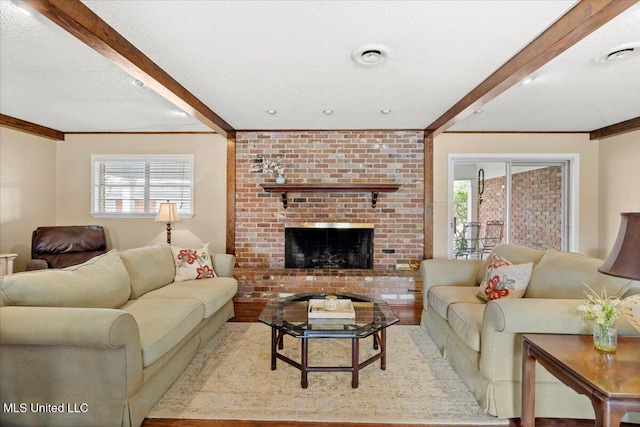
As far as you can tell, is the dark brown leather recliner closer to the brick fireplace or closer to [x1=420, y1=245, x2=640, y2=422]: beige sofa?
the brick fireplace

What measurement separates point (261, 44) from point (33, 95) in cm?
271

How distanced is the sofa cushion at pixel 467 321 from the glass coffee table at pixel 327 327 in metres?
0.41

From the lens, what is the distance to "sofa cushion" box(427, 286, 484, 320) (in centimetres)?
257

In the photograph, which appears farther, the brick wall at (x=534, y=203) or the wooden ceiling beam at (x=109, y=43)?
the brick wall at (x=534, y=203)

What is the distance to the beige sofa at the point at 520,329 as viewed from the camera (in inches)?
70.2

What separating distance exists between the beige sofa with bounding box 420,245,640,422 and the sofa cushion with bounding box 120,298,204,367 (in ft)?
6.07

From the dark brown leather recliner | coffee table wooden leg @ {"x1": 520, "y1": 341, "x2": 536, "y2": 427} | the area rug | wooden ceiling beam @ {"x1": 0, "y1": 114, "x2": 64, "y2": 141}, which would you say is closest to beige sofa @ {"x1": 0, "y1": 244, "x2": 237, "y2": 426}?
the area rug

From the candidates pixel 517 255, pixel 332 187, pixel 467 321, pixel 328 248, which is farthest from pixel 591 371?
pixel 328 248

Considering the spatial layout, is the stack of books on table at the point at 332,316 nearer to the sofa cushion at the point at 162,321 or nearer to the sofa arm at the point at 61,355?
the sofa cushion at the point at 162,321

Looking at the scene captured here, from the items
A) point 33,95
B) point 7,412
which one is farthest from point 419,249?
point 33,95

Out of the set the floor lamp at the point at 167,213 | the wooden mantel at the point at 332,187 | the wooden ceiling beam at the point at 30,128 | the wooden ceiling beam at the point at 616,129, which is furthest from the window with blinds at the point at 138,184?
the wooden ceiling beam at the point at 616,129

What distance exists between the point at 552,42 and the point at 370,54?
108cm

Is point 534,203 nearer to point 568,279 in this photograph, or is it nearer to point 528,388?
point 568,279

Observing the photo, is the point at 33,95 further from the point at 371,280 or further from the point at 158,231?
the point at 371,280
